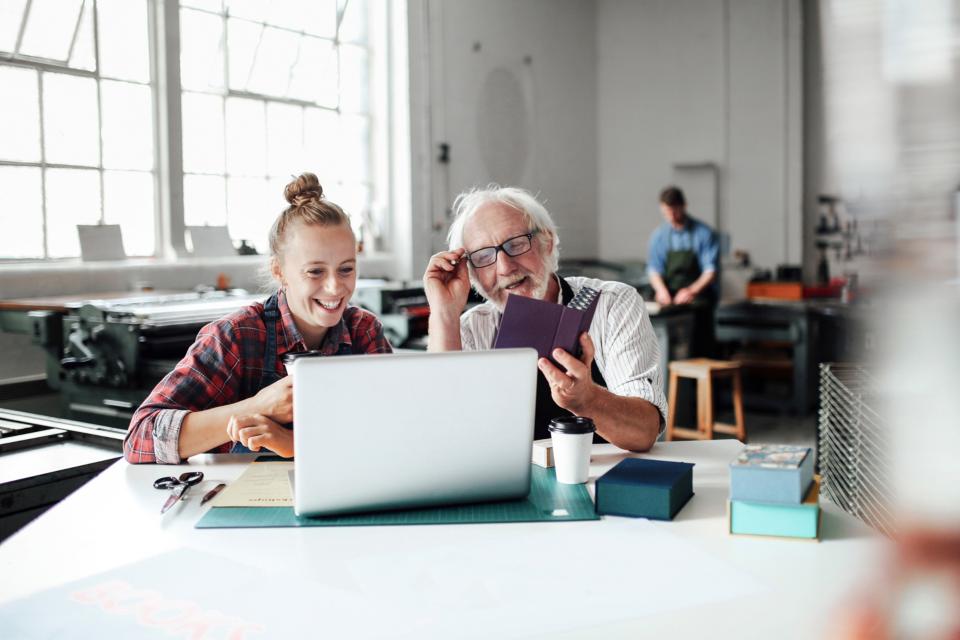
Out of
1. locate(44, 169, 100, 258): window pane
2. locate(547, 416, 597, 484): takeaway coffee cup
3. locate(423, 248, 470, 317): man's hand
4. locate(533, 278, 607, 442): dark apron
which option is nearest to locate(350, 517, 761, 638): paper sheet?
locate(547, 416, 597, 484): takeaway coffee cup

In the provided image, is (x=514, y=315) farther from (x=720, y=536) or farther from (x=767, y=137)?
(x=767, y=137)

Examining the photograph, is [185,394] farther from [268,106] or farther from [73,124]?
[268,106]

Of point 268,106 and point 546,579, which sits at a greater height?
point 268,106

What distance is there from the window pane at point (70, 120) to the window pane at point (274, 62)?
1301mm

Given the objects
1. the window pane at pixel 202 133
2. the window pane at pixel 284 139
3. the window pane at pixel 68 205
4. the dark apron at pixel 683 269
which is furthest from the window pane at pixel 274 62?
the dark apron at pixel 683 269

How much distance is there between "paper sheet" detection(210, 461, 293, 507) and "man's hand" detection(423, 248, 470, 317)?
2.22 ft

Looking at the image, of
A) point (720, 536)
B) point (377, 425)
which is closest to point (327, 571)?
point (377, 425)

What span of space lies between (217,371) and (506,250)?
2.71ft

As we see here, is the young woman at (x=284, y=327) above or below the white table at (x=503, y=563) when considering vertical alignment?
above

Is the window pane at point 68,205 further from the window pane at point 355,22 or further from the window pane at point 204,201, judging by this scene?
the window pane at point 355,22

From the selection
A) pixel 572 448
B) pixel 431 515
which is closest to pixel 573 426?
pixel 572 448

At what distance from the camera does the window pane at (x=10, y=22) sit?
4.48 metres

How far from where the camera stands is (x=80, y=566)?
4.25 ft

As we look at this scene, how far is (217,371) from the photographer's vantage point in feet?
6.77
